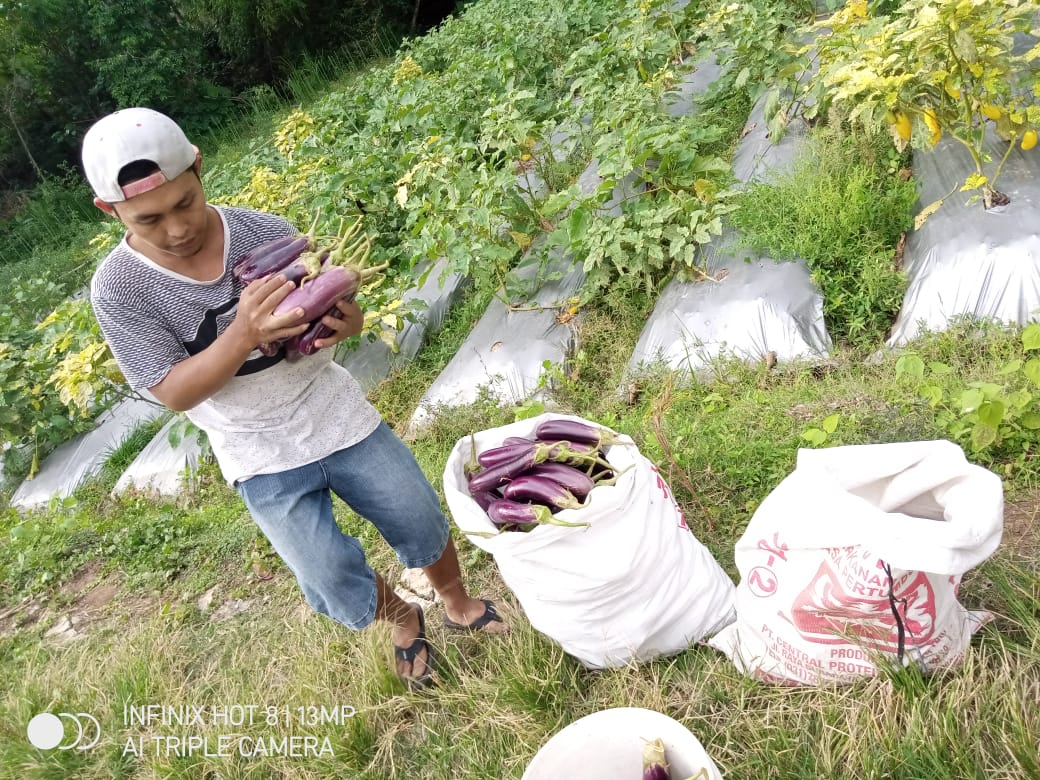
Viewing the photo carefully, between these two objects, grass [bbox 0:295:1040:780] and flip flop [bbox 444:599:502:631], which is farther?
flip flop [bbox 444:599:502:631]

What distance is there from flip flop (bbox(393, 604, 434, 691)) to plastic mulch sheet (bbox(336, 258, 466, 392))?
221cm

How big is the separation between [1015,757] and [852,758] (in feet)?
1.01

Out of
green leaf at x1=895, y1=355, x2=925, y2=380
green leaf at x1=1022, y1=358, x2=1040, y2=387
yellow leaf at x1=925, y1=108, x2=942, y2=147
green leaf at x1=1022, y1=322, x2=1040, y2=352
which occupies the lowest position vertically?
green leaf at x1=1022, y1=358, x2=1040, y2=387

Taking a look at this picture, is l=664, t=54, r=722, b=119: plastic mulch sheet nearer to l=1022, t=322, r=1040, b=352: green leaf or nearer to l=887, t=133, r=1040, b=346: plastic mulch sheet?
l=887, t=133, r=1040, b=346: plastic mulch sheet

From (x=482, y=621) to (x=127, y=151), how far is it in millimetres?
1639

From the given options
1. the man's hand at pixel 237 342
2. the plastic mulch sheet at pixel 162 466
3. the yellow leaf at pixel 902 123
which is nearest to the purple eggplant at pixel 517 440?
the man's hand at pixel 237 342

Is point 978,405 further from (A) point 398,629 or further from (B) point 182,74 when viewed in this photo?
(B) point 182,74

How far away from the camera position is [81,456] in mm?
5062

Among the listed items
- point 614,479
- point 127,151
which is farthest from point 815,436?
point 127,151

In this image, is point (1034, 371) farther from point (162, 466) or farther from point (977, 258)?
point (162, 466)

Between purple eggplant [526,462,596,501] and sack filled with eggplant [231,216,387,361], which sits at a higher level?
sack filled with eggplant [231,216,387,361]

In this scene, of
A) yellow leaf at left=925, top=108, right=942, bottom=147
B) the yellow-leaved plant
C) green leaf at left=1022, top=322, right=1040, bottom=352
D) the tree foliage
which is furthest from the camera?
the tree foliage

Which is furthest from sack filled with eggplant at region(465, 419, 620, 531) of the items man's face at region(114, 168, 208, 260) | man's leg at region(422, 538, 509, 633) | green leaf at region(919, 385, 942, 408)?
green leaf at region(919, 385, 942, 408)

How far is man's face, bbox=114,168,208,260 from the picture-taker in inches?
61.2
